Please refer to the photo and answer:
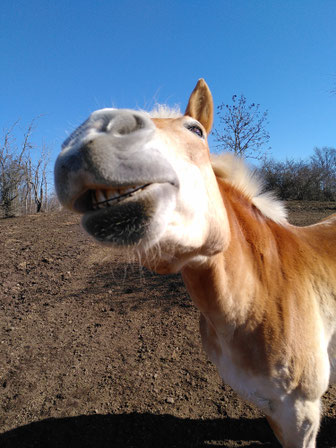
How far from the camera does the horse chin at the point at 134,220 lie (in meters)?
1.08

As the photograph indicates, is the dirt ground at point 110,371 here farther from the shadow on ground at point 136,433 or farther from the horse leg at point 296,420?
the horse leg at point 296,420

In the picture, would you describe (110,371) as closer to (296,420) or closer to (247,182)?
(296,420)

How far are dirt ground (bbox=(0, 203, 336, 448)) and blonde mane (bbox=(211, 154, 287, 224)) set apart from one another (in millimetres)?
1139

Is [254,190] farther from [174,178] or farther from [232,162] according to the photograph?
[174,178]

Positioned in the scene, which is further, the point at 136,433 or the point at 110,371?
the point at 110,371

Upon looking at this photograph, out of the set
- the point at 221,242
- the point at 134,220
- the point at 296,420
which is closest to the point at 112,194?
the point at 134,220

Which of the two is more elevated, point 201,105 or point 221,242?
point 201,105

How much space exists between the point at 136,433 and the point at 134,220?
107 inches

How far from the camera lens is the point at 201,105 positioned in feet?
6.20

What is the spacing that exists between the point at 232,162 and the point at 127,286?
4272 mm

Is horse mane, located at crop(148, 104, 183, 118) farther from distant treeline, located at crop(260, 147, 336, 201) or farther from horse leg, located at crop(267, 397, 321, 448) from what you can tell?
distant treeline, located at crop(260, 147, 336, 201)

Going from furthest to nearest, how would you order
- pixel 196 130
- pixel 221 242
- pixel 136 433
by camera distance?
pixel 136 433, pixel 196 130, pixel 221 242

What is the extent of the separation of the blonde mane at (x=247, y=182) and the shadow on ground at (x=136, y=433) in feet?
7.19

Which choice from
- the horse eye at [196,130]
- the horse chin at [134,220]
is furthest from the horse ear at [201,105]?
the horse chin at [134,220]
